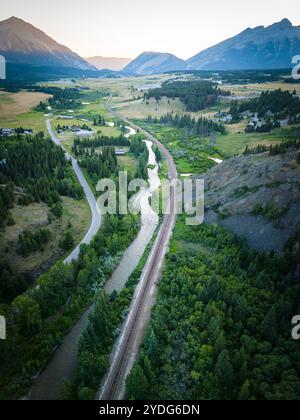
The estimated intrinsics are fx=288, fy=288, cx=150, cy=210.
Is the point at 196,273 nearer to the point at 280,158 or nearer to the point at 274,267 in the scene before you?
the point at 274,267

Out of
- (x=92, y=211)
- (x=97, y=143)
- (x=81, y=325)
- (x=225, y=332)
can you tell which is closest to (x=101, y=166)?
(x=92, y=211)

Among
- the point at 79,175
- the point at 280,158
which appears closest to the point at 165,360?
the point at 280,158

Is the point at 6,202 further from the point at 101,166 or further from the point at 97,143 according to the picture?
the point at 97,143

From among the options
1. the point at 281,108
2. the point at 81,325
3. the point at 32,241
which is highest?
the point at 281,108

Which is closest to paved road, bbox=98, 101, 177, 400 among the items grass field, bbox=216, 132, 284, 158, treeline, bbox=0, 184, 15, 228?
treeline, bbox=0, 184, 15, 228

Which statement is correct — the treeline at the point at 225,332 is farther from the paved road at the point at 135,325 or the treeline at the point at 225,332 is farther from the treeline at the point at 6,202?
the treeline at the point at 6,202

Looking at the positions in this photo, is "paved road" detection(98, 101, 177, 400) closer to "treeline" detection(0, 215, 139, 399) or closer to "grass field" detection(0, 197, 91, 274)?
"treeline" detection(0, 215, 139, 399)

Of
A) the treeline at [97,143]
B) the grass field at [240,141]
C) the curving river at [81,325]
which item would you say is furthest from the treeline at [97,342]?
the grass field at [240,141]
